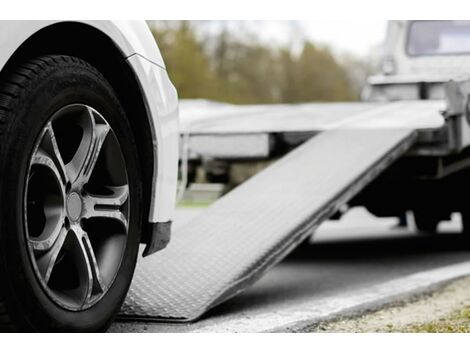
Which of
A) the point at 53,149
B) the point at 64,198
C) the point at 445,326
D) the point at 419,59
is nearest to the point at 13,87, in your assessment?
the point at 53,149

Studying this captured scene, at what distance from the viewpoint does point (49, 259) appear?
10.7 ft

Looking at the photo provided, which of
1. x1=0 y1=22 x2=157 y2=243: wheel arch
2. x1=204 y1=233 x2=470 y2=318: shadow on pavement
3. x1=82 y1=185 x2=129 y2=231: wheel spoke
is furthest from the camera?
x1=204 y1=233 x2=470 y2=318: shadow on pavement

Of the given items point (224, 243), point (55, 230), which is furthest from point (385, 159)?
point (55, 230)

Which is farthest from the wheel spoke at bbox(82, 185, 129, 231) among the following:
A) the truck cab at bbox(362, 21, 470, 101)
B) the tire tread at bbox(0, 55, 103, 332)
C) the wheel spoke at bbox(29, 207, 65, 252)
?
the truck cab at bbox(362, 21, 470, 101)

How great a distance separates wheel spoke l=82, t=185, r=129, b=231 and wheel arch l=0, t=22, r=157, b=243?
241 millimetres

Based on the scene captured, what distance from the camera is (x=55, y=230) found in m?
3.31

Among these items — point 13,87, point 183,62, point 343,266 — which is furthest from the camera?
point 183,62

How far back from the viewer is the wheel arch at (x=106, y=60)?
3.33 metres

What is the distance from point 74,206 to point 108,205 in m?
0.19

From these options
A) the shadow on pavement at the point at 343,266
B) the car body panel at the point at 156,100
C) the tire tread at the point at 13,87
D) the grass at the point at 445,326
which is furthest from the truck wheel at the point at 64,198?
the grass at the point at 445,326

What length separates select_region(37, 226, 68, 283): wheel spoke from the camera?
3.22 m

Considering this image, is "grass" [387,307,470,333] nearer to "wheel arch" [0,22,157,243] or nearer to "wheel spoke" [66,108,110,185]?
"wheel arch" [0,22,157,243]

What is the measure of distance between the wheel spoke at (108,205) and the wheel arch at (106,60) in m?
0.24

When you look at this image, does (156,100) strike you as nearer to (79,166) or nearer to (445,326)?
(79,166)
